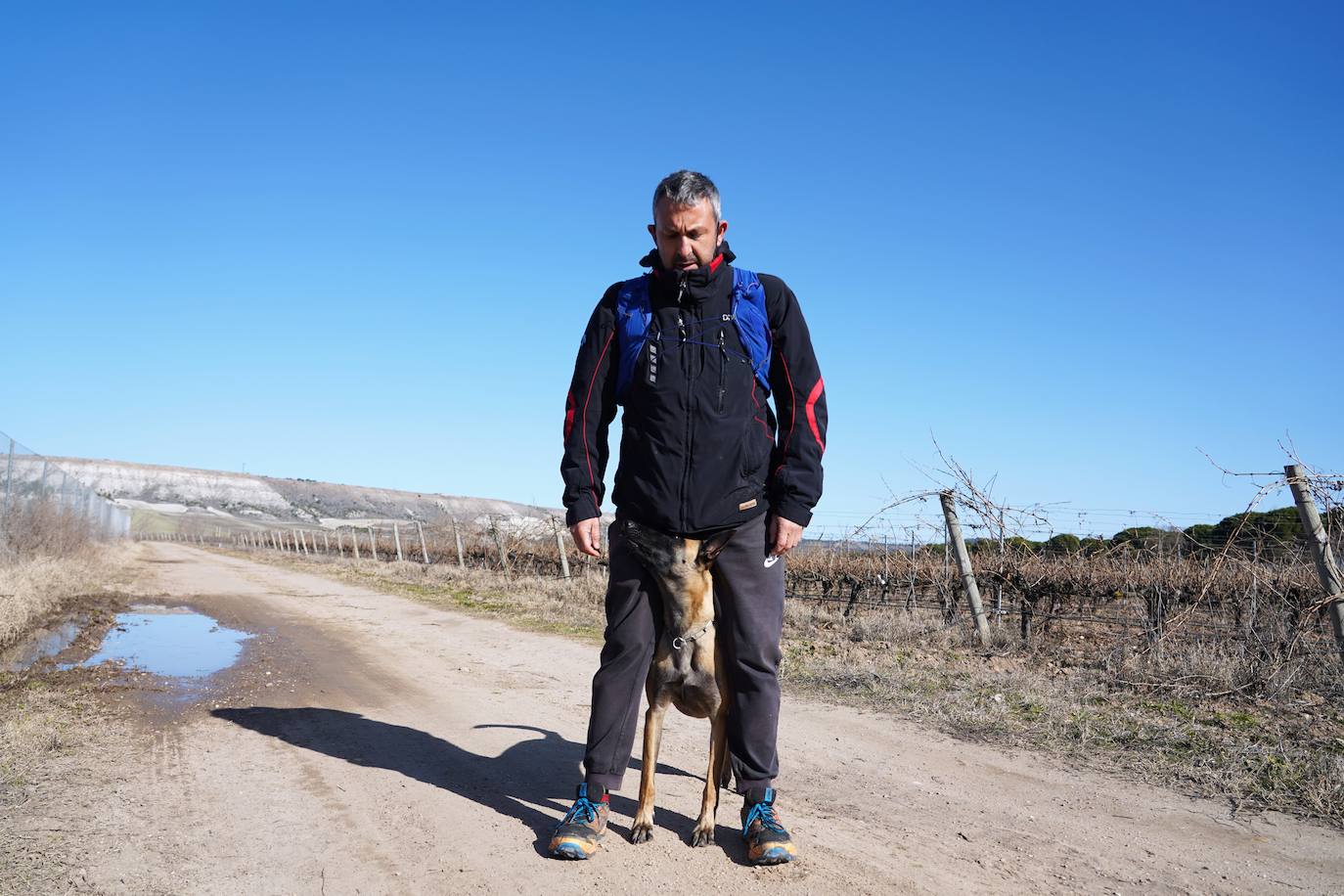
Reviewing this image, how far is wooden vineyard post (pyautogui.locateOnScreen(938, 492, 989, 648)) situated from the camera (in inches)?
320

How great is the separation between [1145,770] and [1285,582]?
4712 mm

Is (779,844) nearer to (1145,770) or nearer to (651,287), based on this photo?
(651,287)

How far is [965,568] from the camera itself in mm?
8297

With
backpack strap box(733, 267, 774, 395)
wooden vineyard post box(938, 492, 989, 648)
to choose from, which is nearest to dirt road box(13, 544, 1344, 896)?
backpack strap box(733, 267, 774, 395)

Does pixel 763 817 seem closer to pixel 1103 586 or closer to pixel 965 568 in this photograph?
pixel 965 568

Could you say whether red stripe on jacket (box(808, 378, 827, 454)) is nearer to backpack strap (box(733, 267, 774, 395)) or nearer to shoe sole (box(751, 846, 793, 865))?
backpack strap (box(733, 267, 774, 395))

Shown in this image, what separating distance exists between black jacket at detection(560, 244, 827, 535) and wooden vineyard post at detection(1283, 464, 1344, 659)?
13.5ft

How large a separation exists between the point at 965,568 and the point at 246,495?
504 ft

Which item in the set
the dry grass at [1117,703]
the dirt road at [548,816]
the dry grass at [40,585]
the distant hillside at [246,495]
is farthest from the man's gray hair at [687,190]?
the distant hillside at [246,495]

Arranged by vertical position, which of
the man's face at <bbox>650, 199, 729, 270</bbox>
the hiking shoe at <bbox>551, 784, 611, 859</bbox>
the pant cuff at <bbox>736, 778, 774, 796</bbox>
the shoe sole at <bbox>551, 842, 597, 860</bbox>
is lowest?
the shoe sole at <bbox>551, 842, 597, 860</bbox>

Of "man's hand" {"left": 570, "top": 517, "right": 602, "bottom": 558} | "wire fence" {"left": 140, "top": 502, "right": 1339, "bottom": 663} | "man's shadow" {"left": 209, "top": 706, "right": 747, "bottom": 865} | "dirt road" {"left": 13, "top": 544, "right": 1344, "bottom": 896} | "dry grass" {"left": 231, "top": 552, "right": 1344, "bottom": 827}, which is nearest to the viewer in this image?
"dirt road" {"left": 13, "top": 544, "right": 1344, "bottom": 896}

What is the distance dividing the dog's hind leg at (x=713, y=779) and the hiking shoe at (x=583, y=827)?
31 centimetres

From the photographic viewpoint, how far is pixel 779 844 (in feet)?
8.82

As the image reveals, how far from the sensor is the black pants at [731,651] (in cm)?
289
